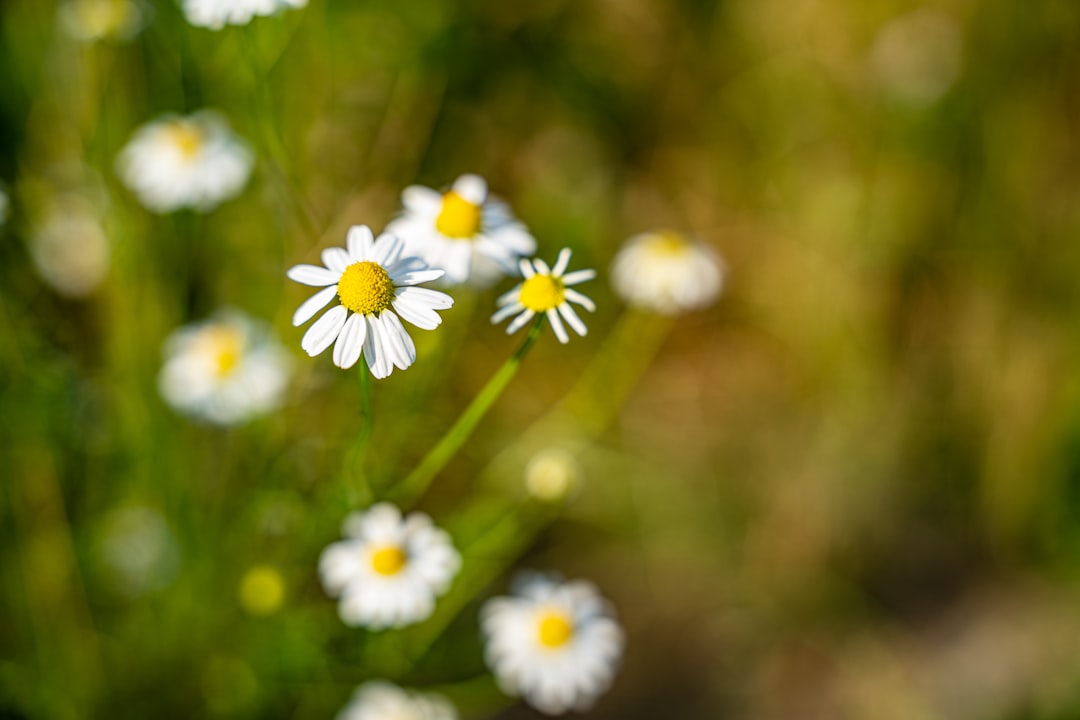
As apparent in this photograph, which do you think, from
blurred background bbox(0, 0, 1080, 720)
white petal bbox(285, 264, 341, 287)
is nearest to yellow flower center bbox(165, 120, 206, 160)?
blurred background bbox(0, 0, 1080, 720)

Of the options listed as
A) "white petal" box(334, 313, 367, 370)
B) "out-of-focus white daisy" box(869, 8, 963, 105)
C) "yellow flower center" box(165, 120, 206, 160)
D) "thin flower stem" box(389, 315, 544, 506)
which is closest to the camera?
"white petal" box(334, 313, 367, 370)

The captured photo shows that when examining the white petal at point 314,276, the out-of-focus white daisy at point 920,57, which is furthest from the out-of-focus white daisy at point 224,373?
the out-of-focus white daisy at point 920,57

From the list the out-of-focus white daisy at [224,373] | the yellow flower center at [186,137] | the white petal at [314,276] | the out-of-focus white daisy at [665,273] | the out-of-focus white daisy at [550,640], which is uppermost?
the yellow flower center at [186,137]

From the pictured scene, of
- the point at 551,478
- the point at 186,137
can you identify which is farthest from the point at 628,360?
the point at 186,137

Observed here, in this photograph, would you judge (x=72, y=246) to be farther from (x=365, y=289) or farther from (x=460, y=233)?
(x=365, y=289)

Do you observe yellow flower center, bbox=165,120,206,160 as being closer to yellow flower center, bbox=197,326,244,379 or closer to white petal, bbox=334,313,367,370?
yellow flower center, bbox=197,326,244,379

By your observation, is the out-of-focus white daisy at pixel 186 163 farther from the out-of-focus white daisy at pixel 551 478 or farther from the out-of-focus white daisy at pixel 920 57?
the out-of-focus white daisy at pixel 920 57
